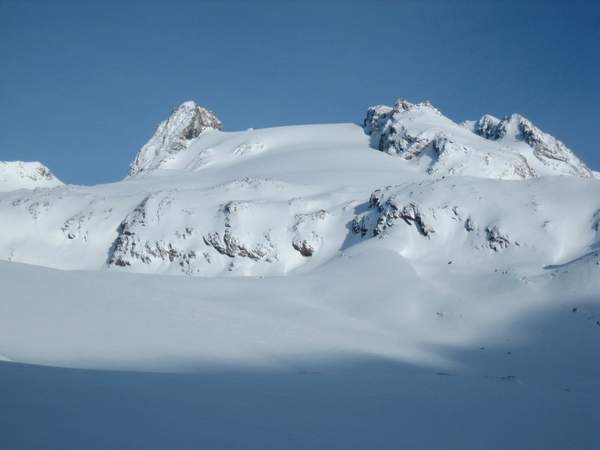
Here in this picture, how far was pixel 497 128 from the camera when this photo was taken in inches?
3366

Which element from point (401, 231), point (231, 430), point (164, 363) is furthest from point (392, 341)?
point (401, 231)

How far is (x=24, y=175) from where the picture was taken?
8969cm

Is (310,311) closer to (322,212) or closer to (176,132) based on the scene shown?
(322,212)

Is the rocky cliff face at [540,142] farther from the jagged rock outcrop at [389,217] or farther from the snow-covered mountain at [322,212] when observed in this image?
the jagged rock outcrop at [389,217]

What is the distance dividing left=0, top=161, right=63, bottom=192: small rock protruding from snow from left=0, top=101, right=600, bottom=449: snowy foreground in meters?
39.5

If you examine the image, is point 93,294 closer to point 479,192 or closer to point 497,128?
point 479,192

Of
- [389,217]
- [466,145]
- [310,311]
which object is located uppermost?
[466,145]

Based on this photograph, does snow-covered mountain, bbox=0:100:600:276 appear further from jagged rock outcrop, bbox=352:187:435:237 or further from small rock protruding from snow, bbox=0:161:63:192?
small rock protruding from snow, bbox=0:161:63:192


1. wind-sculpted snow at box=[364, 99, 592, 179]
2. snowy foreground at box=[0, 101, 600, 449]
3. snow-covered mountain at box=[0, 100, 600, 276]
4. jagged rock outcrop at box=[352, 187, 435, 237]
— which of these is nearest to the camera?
snowy foreground at box=[0, 101, 600, 449]

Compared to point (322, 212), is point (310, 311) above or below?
below

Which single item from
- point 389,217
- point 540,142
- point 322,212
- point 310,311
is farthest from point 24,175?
point 540,142

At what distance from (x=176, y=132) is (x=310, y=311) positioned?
77208 millimetres

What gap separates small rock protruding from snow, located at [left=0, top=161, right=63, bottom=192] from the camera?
8631 cm

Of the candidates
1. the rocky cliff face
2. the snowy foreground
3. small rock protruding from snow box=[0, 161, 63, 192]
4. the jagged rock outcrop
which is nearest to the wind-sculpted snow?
the rocky cliff face
